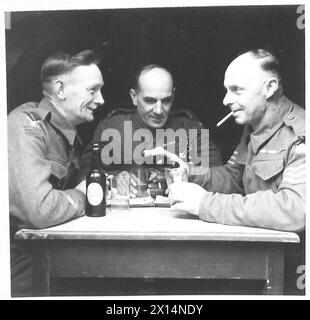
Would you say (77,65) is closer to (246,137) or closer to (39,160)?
(39,160)

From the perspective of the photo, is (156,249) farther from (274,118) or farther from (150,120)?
(274,118)

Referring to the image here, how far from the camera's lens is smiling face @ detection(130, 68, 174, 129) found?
139cm

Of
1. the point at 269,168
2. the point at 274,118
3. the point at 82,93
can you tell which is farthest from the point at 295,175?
the point at 82,93

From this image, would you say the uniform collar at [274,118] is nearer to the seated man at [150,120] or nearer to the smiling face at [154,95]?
the seated man at [150,120]

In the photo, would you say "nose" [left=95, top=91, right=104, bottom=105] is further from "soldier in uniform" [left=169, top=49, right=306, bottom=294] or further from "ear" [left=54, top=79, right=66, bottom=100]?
"soldier in uniform" [left=169, top=49, right=306, bottom=294]

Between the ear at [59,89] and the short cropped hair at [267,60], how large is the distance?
2.04 ft

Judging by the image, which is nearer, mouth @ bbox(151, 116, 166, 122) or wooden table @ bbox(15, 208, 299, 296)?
wooden table @ bbox(15, 208, 299, 296)

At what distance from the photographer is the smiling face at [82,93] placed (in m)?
1.40

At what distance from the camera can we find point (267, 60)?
1376mm

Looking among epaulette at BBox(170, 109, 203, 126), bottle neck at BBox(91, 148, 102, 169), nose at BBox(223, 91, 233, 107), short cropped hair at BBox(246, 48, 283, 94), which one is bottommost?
bottle neck at BBox(91, 148, 102, 169)

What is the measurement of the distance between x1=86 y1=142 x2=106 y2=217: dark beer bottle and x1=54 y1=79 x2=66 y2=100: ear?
19 centimetres

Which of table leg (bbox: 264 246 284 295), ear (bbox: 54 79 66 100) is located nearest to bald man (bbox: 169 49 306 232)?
table leg (bbox: 264 246 284 295)

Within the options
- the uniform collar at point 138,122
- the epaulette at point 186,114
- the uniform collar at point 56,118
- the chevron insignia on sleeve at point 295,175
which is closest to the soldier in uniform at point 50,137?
the uniform collar at point 56,118

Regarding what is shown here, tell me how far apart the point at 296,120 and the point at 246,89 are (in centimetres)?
19
